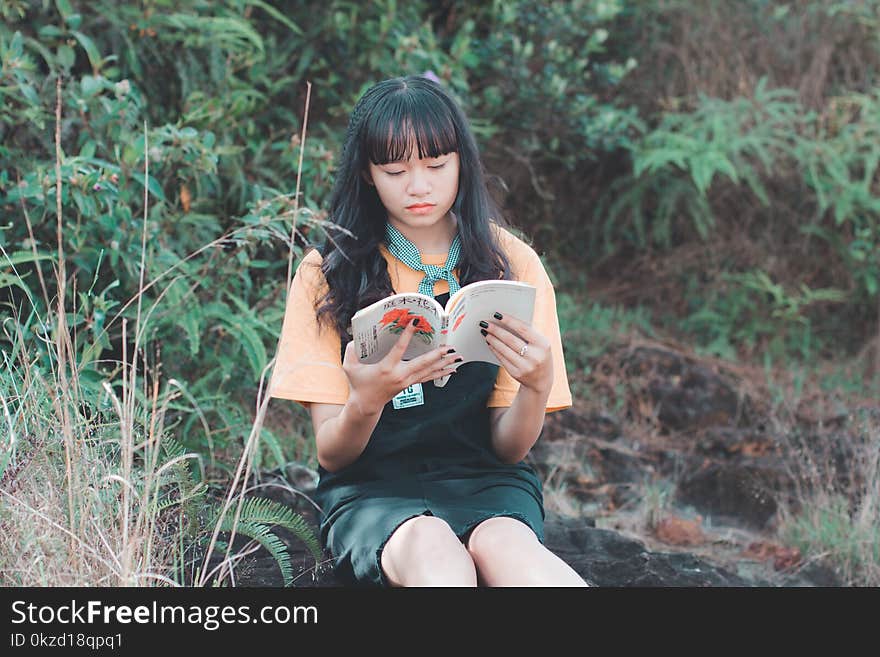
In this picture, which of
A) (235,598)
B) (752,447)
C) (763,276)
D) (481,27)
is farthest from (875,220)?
(235,598)

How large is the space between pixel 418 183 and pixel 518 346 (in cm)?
52

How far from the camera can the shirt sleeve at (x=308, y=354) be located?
2.88 m

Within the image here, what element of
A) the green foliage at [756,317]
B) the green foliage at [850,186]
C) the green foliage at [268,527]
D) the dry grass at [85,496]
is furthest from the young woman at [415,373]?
the green foliage at [850,186]

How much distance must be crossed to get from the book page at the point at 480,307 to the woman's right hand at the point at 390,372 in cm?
5

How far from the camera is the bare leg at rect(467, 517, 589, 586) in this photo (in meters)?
2.49

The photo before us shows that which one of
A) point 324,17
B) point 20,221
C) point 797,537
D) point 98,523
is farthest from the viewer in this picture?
point 324,17

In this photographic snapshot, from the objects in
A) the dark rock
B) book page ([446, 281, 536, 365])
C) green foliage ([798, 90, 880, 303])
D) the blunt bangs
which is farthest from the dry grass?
green foliage ([798, 90, 880, 303])

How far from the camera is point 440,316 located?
8.41 ft

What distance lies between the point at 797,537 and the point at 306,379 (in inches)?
101

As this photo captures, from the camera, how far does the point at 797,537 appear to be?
14.9 feet

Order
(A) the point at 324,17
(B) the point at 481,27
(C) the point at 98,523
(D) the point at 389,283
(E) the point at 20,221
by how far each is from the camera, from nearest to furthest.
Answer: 1. (C) the point at 98,523
2. (D) the point at 389,283
3. (E) the point at 20,221
4. (A) the point at 324,17
5. (B) the point at 481,27

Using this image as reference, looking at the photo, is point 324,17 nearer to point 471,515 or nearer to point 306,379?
point 306,379

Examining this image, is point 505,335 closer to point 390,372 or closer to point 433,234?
point 390,372

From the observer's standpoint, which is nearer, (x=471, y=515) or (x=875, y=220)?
(x=471, y=515)
